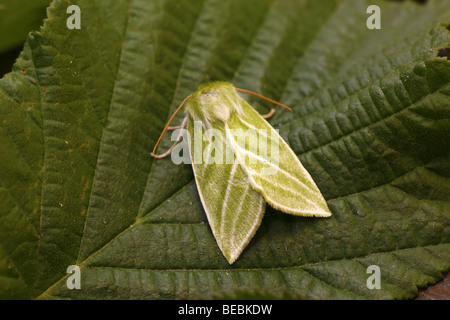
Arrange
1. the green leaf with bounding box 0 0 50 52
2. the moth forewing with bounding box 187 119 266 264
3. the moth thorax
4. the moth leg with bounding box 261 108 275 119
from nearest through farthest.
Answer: the moth forewing with bounding box 187 119 266 264, the moth thorax, the moth leg with bounding box 261 108 275 119, the green leaf with bounding box 0 0 50 52

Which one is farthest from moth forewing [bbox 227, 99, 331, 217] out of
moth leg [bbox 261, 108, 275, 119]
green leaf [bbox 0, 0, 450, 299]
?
moth leg [bbox 261, 108, 275, 119]

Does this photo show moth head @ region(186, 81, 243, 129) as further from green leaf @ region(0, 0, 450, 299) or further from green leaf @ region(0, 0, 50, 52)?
green leaf @ region(0, 0, 50, 52)

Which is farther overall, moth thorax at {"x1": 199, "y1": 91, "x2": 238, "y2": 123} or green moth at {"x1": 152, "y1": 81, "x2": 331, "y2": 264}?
moth thorax at {"x1": 199, "y1": 91, "x2": 238, "y2": 123}

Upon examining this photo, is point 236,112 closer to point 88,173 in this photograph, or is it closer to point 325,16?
point 88,173

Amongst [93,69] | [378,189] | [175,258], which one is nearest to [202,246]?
[175,258]

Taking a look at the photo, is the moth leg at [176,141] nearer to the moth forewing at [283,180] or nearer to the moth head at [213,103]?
the moth head at [213,103]

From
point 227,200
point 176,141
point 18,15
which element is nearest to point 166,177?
point 176,141

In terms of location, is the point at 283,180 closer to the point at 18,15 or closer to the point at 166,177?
the point at 166,177
